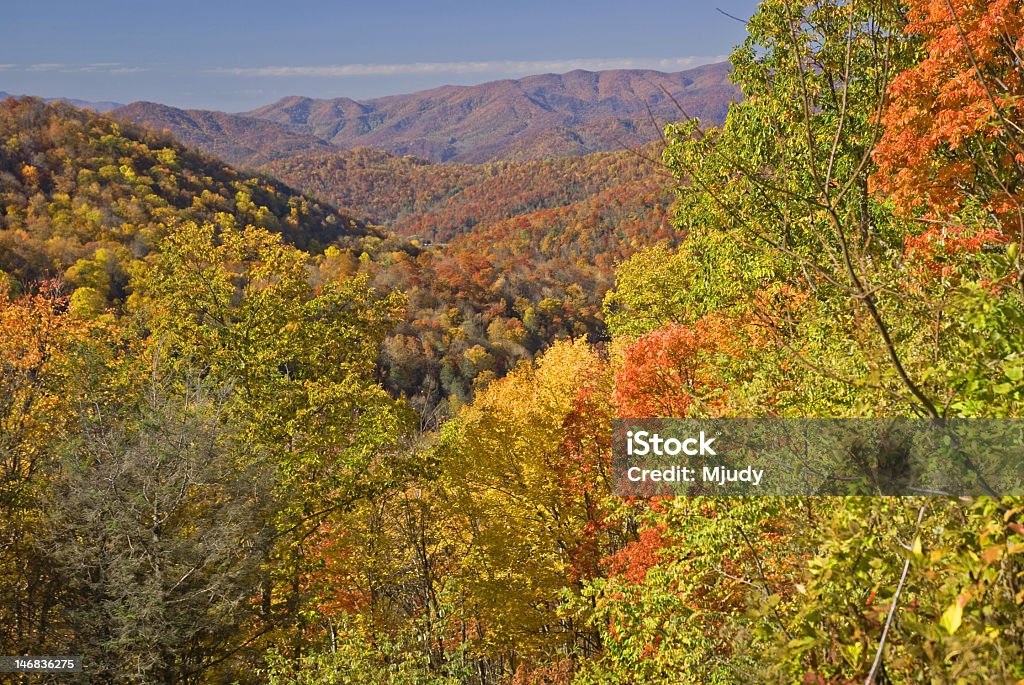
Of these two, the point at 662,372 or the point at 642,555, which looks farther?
the point at 662,372

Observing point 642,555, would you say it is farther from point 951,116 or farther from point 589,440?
point 951,116

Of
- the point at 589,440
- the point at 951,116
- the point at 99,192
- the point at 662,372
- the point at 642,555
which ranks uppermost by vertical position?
the point at 99,192

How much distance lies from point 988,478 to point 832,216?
69.3 inches

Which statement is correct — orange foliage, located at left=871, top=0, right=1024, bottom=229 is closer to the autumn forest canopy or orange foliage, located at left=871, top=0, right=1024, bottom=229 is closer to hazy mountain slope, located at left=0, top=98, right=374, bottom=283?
the autumn forest canopy

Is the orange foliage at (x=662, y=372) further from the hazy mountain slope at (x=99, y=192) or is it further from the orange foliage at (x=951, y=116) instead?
the hazy mountain slope at (x=99, y=192)

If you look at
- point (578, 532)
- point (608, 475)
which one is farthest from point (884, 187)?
point (578, 532)

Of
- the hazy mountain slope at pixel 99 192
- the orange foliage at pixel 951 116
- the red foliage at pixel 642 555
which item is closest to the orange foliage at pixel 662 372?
the red foliage at pixel 642 555

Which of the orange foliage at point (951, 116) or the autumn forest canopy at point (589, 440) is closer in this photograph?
the autumn forest canopy at point (589, 440)

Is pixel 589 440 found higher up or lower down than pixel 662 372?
lower down

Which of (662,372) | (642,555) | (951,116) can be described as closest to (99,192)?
(662,372)

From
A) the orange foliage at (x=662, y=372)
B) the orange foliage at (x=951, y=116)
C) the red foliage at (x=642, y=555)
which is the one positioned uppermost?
the orange foliage at (x=951, y=116)

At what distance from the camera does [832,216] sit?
2318 mm

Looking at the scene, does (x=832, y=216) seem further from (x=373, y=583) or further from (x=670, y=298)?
(x=670, y=298)

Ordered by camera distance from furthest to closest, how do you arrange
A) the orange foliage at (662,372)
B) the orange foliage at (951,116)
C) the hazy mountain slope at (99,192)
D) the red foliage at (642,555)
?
the hazy mountain slope at (99,192) → the orange foliage at (662,372) → the red foliage at (642,555) → the orange foliage at (951,116)
